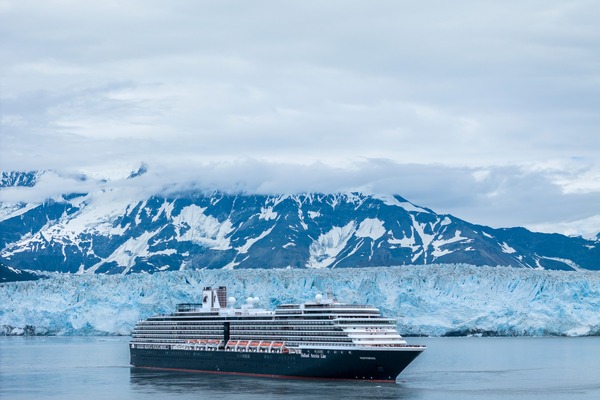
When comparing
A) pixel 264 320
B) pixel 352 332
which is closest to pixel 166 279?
pixel 264 320

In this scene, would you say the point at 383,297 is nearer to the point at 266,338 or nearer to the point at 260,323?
the point at 260,323

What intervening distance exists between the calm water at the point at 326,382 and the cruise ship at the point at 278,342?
1.29 meters

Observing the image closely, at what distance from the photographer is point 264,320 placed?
7606cm

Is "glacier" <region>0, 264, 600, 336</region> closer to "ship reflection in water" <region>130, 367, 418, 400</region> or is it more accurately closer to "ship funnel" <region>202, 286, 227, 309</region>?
"ship funnel" <region>202, 286, 227, 309</region>

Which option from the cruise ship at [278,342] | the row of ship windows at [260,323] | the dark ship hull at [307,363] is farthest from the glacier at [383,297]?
the dark ship hull at [307,363]

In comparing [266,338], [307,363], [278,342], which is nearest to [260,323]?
[266,338]

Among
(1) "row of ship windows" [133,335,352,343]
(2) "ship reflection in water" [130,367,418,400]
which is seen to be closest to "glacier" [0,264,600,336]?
(1) "row of ship windows" [133,335,352,343]

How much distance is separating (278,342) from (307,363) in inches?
162

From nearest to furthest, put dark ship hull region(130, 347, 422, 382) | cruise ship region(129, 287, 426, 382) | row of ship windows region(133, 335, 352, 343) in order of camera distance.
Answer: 1. dark ship hull region(130, 347, 422, 382)
2. cruise ship region(129, 287, 426, 382)
3. row of ship windows region(133, 335, 352, 343)

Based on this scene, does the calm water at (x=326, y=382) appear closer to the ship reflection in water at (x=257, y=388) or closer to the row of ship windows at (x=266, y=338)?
the ship reflection in water at (x=257, y=388)

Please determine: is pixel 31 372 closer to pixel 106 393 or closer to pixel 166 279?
pixel 106 393

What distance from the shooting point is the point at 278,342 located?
73688 mm

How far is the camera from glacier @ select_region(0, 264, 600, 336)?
4970 inches

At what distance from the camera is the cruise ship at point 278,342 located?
68062 millimetres
